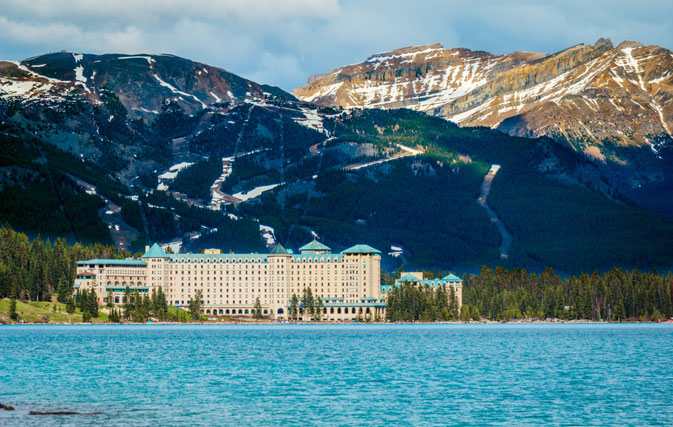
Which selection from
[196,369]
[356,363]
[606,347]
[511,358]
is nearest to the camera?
[196,369]

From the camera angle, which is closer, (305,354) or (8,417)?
(8,417)

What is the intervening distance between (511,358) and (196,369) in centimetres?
4515

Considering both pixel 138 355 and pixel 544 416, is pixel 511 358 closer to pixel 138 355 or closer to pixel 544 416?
pixel 138 355

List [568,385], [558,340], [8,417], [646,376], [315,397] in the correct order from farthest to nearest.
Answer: [558,340] < [646,376] < [568,385] < [315,397] < [8,417]

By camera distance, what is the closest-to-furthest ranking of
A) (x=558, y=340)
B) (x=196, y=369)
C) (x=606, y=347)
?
(x=196, y=369) < (x=606, y=347) < (x=558, y=340)

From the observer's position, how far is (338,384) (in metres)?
106

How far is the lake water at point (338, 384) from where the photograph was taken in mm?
82312

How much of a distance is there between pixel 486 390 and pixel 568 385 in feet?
33.4

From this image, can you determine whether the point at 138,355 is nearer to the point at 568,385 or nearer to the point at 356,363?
the point at 356,363

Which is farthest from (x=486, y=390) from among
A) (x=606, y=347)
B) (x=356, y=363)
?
(x=606, y=347)

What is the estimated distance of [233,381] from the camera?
10831 cm

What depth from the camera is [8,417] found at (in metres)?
78.6

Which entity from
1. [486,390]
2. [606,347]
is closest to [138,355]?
[486,390]

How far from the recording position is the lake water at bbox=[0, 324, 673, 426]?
82312mm
